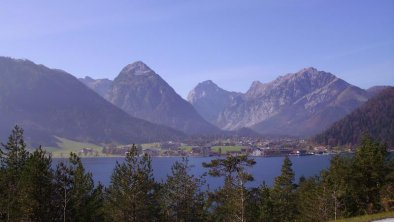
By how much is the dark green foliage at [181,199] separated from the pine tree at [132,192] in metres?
3.78

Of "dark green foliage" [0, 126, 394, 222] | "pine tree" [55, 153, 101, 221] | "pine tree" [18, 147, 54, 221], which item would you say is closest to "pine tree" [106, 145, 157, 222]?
"dark green foliage" [0, 126, 394, 222]

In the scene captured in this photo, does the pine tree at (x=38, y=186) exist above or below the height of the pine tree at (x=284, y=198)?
above

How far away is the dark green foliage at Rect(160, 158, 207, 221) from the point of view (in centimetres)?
6372

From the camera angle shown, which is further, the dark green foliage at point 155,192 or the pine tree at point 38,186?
the dark green foliage at point 155,192

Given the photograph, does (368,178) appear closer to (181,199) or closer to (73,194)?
(181,199)

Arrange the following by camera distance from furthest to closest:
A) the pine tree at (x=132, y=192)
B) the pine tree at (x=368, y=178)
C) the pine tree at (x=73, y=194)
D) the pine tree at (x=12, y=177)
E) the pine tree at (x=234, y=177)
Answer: the pine tree at (x=368, y=178) < the pine tree at (x=132, y=192) < the pine tree at (x=73, y=194) < the pine tree at (x=234, y=177) < the pine tree at (x=12, y=177)

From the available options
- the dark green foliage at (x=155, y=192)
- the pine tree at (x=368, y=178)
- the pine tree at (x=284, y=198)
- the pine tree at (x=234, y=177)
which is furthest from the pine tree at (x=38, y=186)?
the pine tree at (x=368, y=178)

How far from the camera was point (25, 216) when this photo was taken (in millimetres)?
48938

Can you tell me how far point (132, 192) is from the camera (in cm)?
5728

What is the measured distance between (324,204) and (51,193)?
3916 centimetres

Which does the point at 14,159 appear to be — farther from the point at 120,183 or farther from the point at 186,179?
the point at 186,179

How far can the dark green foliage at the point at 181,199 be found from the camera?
209 feet

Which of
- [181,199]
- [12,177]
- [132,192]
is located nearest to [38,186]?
[12,177]

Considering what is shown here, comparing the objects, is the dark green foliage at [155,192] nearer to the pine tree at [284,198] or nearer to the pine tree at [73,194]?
the pine tree at [73,194]
